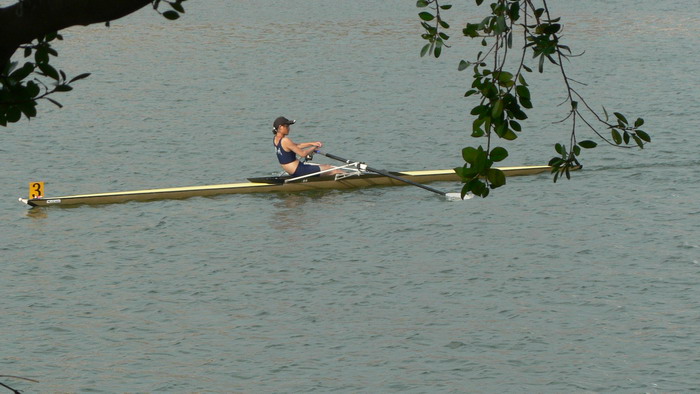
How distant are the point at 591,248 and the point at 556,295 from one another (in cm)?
271

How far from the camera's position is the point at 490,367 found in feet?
44.9

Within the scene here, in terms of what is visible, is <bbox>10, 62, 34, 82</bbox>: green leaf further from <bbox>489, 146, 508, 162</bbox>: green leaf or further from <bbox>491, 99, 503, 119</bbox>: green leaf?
<bbox>491, 99, 503, 119</bbox>: green leaf

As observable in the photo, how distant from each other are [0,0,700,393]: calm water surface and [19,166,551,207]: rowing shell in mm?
224

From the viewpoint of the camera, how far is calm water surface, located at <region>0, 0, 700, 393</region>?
13906mm

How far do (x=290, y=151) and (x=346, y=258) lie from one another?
4.19 m

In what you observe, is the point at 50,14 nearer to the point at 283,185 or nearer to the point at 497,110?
the point at 497,110

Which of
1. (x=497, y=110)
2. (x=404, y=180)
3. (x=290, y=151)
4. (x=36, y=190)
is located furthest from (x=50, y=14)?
(x=404, y=180)

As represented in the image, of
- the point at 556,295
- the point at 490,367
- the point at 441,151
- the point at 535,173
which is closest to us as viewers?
the point at 490,367

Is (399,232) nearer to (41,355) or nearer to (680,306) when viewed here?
(680,306)

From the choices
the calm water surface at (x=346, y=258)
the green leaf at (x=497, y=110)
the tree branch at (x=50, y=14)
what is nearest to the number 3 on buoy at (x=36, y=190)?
the calm water surface at (x=346, y=258)

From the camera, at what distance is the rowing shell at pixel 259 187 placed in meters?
21.7

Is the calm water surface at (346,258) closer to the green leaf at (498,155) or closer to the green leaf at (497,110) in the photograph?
the green leaf at (497,110)

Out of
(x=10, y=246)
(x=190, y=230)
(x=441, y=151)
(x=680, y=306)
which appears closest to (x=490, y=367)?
(x=680, y=306)

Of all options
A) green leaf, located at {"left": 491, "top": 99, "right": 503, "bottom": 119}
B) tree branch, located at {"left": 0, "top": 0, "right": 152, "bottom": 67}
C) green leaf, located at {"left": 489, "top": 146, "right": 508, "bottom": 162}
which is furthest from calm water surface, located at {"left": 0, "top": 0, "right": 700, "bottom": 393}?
tree branch, located at {"left": 0, "top": 0, "right": 152, "bottom": 67}
